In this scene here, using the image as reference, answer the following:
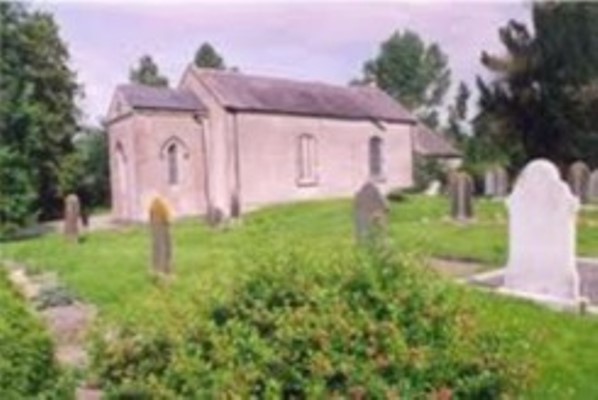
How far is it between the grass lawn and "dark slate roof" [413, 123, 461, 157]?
16238 mm

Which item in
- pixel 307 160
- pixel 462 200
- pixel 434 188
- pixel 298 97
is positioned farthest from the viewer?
pixel 434 188

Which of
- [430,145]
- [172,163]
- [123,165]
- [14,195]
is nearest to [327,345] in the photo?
[14,195]

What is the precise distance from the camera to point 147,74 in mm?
79000

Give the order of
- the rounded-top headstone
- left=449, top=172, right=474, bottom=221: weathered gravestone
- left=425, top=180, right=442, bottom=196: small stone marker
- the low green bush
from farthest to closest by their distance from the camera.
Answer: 1. left=425, top=180, right=442, bottom=196: small stone marker
2. left=449, top=172, right=474, bottom=221: weathered gravestone
3. the rounded-top headstone
4. the low green bush

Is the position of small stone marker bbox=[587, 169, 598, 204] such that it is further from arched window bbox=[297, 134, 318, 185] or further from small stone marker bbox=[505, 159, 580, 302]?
small stone marker bbox=[505, 159, 580, 302]

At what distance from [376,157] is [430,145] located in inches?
306

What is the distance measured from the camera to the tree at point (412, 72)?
87938 mm

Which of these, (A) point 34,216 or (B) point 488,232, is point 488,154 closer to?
(A) point 34,216

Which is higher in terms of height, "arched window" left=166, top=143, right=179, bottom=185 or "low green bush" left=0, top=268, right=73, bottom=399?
"arched window" left=166, top=143, right=179, bottom=185

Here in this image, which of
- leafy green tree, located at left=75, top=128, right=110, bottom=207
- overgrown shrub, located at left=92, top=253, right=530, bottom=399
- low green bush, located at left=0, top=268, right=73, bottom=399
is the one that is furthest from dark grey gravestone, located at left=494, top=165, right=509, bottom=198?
low green bush, located at left=0, top=268, right=73, bottom=399

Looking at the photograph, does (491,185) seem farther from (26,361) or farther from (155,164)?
(26,361)

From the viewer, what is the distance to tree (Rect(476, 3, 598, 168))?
39156 millimetres

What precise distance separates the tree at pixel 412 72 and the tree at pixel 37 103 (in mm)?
47245

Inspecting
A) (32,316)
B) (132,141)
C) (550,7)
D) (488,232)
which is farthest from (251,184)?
(32,316)
